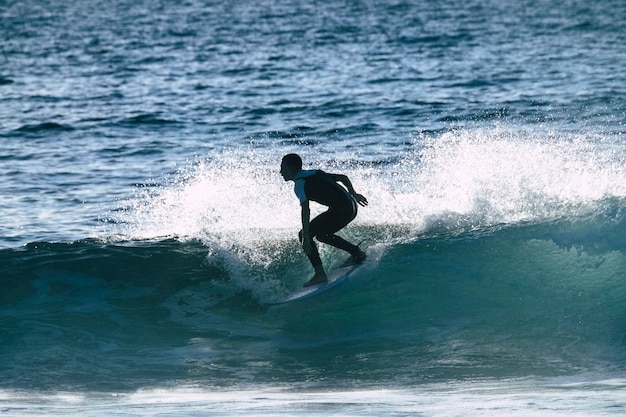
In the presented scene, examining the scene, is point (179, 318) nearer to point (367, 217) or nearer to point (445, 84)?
point (367, 217)

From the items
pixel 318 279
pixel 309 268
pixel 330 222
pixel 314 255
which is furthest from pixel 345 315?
pixel 309 268

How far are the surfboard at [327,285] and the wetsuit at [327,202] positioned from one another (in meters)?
0.33

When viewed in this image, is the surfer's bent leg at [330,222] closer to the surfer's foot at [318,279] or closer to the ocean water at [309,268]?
the surfer's foot at [318,279]

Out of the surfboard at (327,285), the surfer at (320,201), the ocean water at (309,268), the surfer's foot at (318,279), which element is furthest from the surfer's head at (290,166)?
the ocean water at (309,268)

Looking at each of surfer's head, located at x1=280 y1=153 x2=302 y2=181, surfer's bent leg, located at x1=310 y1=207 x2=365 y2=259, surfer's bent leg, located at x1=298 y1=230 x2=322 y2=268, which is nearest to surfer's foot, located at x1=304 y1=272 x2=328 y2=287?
surfer's bent leg, located at x1=298 y1=230 x2=322 y2=268

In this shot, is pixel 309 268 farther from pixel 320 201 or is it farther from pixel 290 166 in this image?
pixel 290 166

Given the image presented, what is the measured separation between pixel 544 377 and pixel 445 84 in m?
22.4

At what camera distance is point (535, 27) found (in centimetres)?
5022

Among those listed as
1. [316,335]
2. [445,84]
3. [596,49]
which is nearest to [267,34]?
[596,49]

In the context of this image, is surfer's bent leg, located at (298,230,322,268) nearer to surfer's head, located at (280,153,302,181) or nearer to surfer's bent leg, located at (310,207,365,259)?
surfer's bent leg, located at (310,207,365,259)

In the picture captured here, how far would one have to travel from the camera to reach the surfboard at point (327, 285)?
1150 centimetres

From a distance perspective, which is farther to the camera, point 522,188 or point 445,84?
point 445,84

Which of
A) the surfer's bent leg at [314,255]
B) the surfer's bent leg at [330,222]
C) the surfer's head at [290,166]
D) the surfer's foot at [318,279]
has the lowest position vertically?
the surfer's foot at [318,279]

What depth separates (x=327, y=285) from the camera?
37.7 feet
